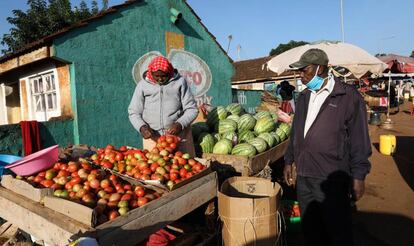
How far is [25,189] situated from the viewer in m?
2.68

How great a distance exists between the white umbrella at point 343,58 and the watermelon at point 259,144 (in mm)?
4354

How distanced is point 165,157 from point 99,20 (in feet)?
18.2

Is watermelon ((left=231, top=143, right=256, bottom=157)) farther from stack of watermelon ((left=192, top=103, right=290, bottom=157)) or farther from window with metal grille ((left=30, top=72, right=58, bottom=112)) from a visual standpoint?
Answer: window with metal grille ((left=30, top=72, right=58, bottom=112))

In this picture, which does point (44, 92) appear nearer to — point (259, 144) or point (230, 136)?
point (230, 136)

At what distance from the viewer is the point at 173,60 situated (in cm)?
954

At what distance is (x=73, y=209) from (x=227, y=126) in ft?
11.4

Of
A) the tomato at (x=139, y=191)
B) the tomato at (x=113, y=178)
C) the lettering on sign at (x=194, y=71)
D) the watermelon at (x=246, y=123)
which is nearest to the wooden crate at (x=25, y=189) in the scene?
the tomato at (x=113, y=178)

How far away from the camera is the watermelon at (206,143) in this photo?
16.0ft

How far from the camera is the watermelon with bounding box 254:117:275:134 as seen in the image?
5496 mm

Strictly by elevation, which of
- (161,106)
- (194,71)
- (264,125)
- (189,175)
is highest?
(194,71)

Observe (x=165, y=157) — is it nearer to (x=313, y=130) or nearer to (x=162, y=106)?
(x=162, y=106)

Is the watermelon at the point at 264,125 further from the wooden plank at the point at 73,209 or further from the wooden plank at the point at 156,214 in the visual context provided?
the wooden plank at the point at 73,209

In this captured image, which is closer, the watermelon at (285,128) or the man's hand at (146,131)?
the man's hand at (146,131)

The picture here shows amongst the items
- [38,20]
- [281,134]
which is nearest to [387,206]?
[281,134]
